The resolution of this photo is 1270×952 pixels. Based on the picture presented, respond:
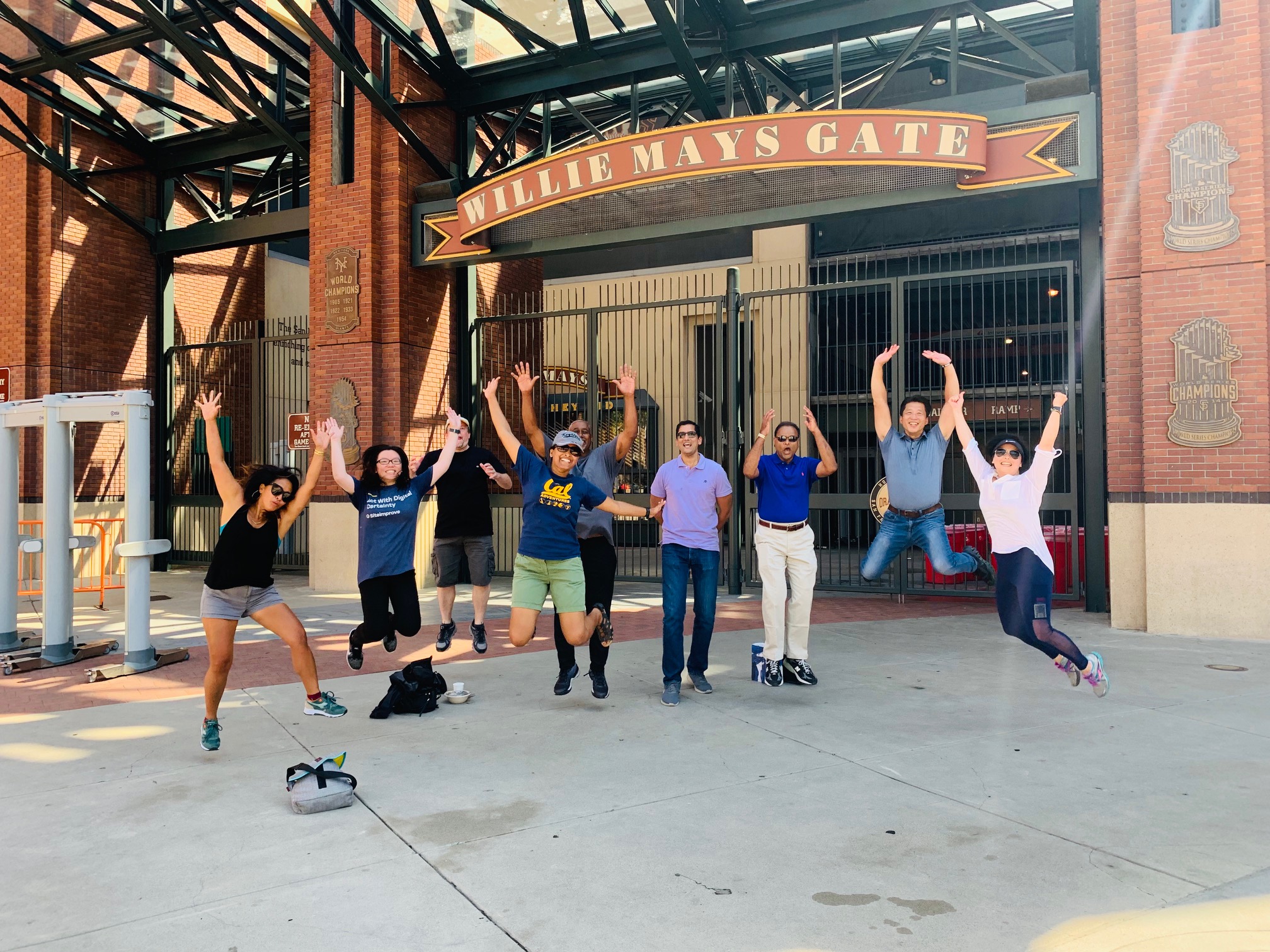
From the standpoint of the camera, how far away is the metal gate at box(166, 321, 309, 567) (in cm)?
1568

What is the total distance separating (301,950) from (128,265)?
15.8m

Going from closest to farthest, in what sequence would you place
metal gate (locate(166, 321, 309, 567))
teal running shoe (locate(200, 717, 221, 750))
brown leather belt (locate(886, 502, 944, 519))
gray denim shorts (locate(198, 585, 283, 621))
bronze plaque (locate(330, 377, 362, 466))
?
teal running shoe (locate(200, 717, 221, 750))
gray denim shorts (locate(198, 585, 283, 621))
brown leather belt (locate(886, 502, 944, 519))
bronze plaque (locate(330, 377, 362, 466))
metal gate (locate(166, 321, 309, 567))

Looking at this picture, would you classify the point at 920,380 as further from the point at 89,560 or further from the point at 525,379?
the point at 89,560

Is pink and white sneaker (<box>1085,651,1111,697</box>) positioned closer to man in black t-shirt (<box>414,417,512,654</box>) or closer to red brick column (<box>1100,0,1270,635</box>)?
red brick column (<box>1100,0,1270,635</box>)

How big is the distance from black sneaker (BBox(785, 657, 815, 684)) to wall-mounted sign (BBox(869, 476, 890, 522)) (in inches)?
121

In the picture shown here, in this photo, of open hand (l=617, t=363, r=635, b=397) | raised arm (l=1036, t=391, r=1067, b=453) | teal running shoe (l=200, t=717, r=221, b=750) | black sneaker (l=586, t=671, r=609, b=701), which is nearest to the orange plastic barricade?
teal running shoe (l=200, t=717, r=221, b=750)

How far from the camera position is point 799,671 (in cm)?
Result: 649

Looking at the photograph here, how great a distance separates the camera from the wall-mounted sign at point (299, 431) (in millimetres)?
13897

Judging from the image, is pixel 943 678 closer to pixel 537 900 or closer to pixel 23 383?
pixel 537 900

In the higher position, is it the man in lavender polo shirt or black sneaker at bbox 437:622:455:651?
the man in lavender polo shirt

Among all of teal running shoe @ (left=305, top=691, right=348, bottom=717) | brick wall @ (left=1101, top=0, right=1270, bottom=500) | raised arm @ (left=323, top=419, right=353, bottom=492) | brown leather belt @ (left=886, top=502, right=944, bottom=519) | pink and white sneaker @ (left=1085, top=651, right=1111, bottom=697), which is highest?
brick wall @ (left=1101, top=0, right=1270, bottom=500)

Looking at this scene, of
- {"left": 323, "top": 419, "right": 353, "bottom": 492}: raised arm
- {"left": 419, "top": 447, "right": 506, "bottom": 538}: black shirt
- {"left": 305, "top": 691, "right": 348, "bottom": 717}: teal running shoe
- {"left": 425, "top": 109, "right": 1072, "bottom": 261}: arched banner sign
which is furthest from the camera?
{"left": 425, "top": 109, "right": 1072, "bottom": 261}: arched banner sign

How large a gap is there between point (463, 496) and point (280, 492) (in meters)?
3.07

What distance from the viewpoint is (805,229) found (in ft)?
63.1
